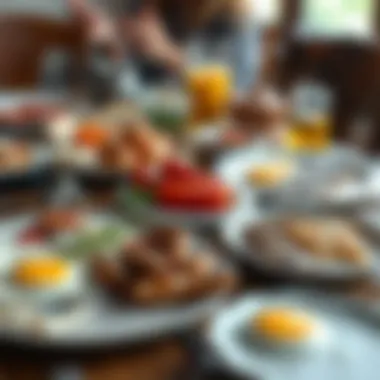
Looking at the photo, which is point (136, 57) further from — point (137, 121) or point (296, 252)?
point (296, 252)

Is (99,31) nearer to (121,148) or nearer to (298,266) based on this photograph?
(121,148)

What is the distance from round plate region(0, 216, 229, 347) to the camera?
0.96 m

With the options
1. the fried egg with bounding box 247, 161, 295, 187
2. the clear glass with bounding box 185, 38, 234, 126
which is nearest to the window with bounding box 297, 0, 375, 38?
the clear glass with bounding box 185, 38, 234, 126

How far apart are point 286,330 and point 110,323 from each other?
179 mm

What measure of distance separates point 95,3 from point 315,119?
173 cm

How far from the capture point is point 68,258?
45.0 inches

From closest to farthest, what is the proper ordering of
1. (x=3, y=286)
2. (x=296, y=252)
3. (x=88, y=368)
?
(x=88, y=368) → (x=3, y=286) → (x=296, y=252)

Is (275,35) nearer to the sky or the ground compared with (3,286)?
nearer to the ground

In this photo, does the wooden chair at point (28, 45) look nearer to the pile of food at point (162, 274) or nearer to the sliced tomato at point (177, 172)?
the sliced tomato at point (177, 172)

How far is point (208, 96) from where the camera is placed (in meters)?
1.84

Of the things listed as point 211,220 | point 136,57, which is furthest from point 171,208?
point 136,57

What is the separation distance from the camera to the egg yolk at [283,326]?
958mm

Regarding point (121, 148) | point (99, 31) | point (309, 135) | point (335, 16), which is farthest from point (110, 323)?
point (335, 16)

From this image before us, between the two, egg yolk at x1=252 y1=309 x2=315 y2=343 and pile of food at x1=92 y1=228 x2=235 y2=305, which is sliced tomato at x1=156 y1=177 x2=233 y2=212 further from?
egg yolk at x1=252 y1=309 x2=315 y2=343
